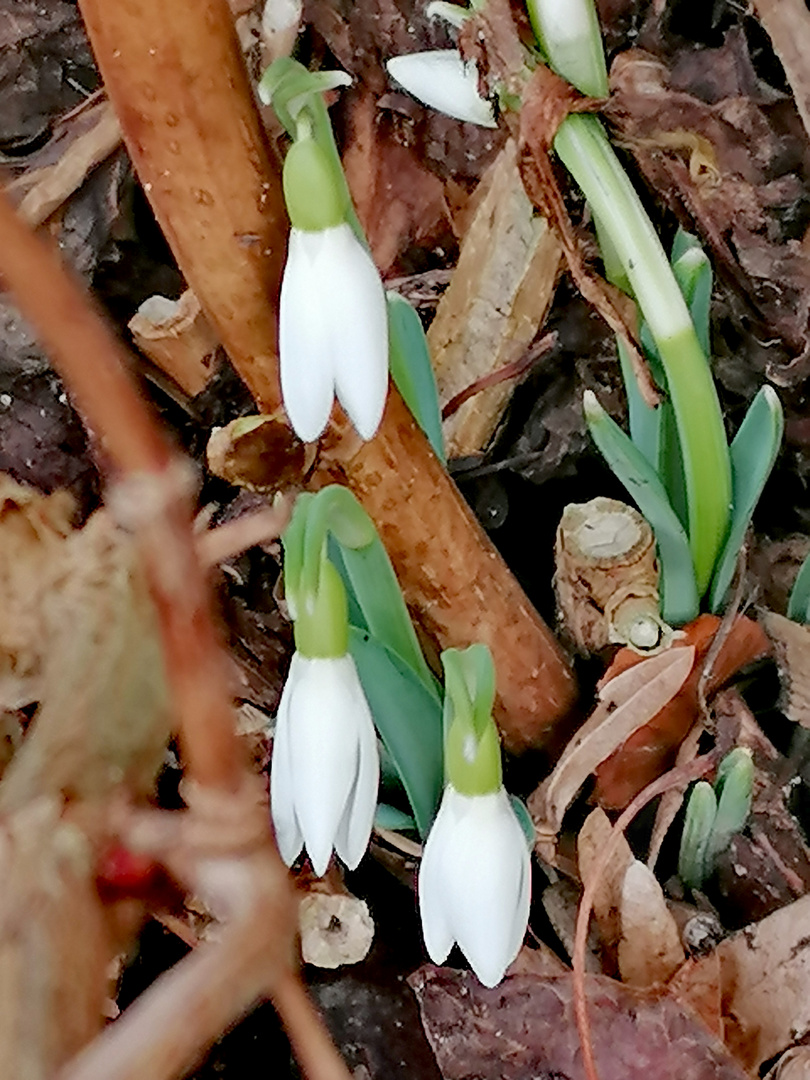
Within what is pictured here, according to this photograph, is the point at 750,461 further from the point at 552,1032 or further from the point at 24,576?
the point at 24,576

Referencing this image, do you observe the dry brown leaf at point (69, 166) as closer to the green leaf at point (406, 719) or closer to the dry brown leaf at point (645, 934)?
the green leaf at point (406, 719)

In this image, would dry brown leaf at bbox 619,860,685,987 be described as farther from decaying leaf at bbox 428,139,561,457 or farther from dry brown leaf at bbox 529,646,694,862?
decaying leaf at bbox 428,139,561,457

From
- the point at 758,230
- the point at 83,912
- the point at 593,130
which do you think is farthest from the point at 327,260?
the point at 758,230

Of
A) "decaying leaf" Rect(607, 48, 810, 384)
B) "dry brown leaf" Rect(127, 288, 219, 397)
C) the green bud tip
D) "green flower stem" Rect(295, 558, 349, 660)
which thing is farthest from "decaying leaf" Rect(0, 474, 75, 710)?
"decaying leaf" Rect(607, 48, 810, 384)

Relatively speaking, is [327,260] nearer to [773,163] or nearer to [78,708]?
[78,708]

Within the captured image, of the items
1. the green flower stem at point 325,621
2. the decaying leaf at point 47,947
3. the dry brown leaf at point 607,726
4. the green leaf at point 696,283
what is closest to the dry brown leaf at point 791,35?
the green leaf at point 696,283

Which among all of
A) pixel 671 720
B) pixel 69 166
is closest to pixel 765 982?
pixel 671 720
